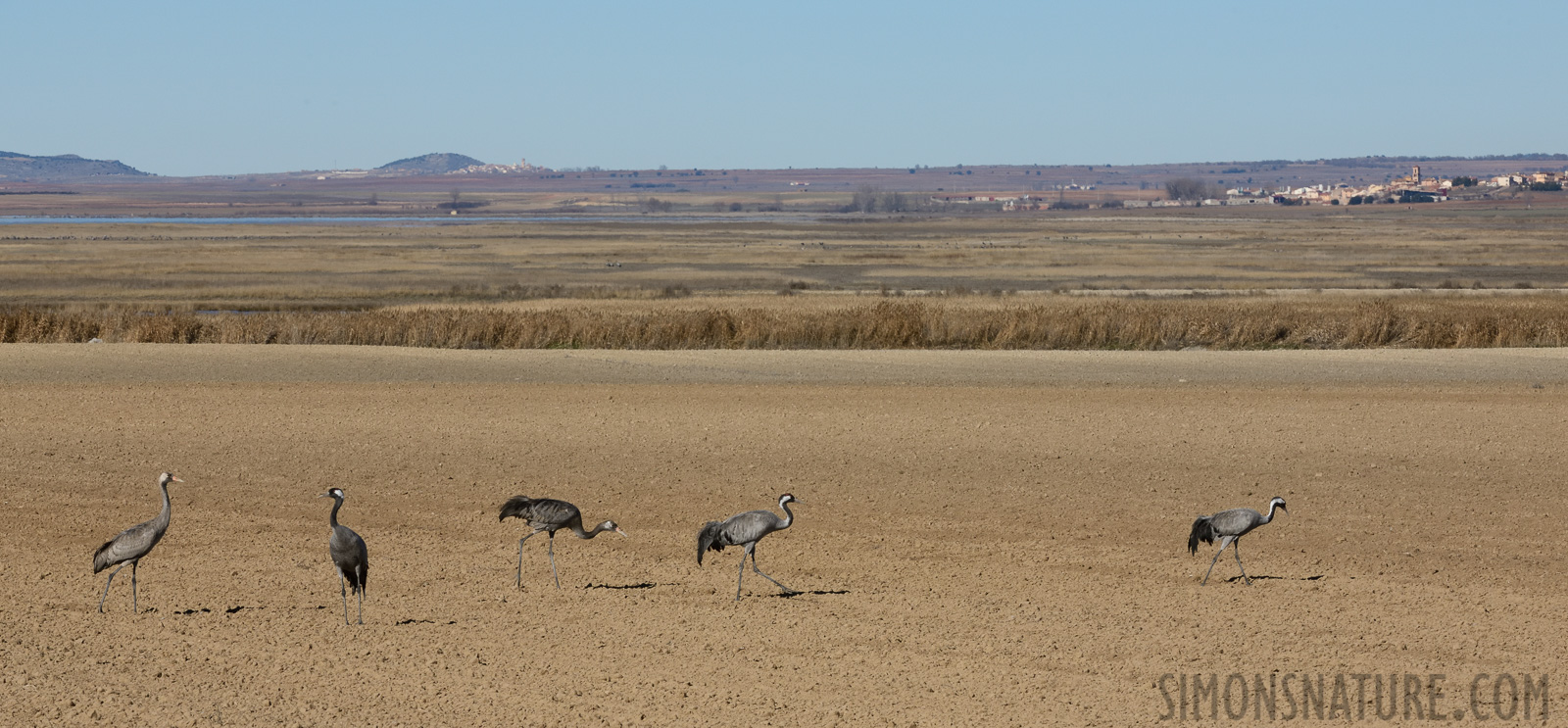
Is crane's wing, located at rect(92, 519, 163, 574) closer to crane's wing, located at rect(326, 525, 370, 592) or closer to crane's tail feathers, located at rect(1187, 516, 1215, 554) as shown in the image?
crane's wing, located at rect(326, 525, 370, 592)

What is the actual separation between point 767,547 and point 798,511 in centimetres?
143

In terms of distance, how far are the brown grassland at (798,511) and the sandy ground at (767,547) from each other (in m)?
0.05

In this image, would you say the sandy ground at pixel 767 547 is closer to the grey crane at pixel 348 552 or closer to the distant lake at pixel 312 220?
the grey crane at pixel 348 552

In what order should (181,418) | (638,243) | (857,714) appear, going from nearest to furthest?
(857,714), (181,418), (638,243)

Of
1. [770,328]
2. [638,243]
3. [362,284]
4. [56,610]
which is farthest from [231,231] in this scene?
[56,610]

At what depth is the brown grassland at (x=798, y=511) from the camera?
9.29m

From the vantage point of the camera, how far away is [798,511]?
1459cm

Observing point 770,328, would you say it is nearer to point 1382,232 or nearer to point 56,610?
point 56,610

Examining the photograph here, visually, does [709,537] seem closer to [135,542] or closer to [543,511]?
[543,511]

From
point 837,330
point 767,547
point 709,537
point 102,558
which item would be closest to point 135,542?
point 102,558

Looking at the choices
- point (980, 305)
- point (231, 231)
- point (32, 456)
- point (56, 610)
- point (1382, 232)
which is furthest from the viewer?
point (231, 231)

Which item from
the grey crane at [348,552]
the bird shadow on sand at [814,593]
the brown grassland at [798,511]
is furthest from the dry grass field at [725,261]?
the grey crane at [348,552]

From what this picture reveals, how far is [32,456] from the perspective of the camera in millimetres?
16875

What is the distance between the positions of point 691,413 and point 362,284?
47.3 m
